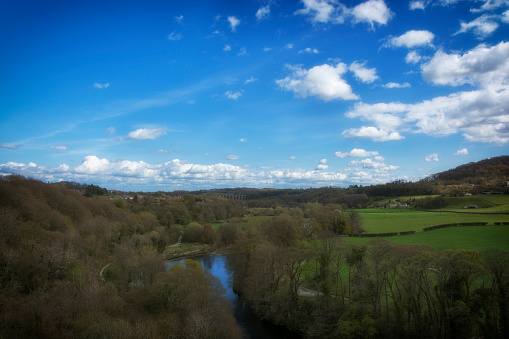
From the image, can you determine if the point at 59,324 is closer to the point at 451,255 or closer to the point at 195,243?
the point at 451,255

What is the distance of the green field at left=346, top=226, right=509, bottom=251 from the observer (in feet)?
111

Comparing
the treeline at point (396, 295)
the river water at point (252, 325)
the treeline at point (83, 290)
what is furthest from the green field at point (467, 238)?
the treeline at point (83, 290)

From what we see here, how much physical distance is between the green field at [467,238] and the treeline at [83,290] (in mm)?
31345

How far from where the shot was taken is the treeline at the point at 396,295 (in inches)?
742

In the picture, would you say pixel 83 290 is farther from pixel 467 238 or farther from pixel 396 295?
pixel 467 238

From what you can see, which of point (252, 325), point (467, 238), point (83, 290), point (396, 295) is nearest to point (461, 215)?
point (467, 238)

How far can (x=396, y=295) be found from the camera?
75.5ft

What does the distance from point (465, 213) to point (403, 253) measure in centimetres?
4870

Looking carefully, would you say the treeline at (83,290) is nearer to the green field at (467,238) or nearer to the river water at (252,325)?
the river water at (252,325)

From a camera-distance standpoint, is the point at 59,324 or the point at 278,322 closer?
the point at 59,324

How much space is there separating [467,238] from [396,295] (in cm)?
2442

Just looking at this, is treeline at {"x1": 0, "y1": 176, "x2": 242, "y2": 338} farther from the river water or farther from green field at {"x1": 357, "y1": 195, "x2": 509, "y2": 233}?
green field at {"x1": 357, "y1": 195, "x2": 509, "y2": 233}

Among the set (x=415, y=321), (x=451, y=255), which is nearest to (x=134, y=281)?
(x=415, y=321)

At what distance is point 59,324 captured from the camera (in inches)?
714
